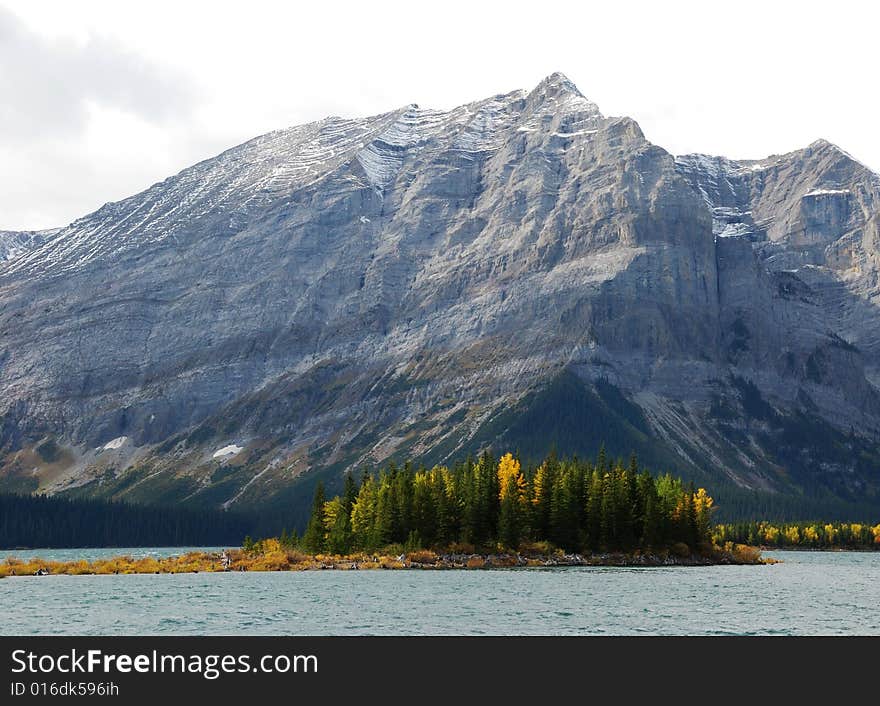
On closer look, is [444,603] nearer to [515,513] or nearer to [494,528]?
[515,513]

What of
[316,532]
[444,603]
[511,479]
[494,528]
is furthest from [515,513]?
[444,603]

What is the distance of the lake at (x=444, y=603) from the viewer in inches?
2901

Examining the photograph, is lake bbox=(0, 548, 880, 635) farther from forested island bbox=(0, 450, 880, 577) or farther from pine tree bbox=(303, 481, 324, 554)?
pine tree bbox=(303, 481, 324, 554)

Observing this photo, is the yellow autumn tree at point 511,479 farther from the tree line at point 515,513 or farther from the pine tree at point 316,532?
the pine tree at point 316,532

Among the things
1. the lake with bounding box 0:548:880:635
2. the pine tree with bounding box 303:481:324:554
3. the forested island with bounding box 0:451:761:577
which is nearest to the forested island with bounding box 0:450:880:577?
the forested island with bounding box 0:451:761:577

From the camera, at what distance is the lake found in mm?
73688

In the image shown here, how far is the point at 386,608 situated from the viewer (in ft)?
283

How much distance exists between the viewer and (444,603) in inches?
3548

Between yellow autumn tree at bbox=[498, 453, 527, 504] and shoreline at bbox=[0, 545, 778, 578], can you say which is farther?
yellow autumn tree at bbox=[498, 453, 527, 504]
